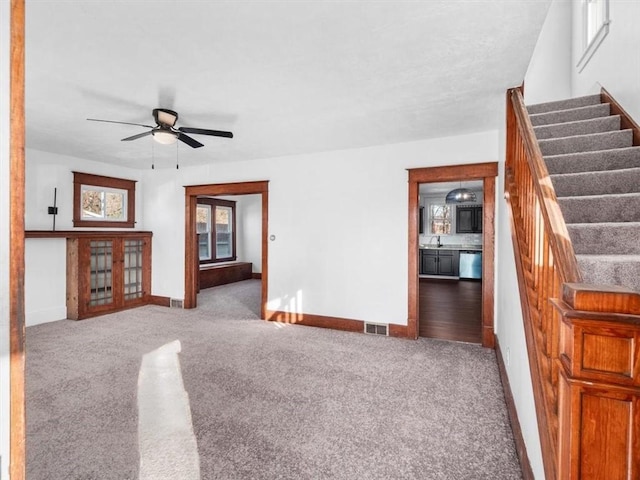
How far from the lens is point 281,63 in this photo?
7.79 feet

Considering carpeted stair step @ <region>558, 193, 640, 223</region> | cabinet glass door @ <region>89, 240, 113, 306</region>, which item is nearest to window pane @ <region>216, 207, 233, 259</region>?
cabinet glass door @ <region>89, 240, 113, 306</region>

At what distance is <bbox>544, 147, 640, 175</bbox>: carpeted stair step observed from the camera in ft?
7.57

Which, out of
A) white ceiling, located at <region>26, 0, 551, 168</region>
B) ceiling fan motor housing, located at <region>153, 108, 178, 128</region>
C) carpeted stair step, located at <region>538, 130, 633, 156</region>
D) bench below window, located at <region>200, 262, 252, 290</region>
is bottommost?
bench below window, located at <region>200, 262, 252, 290</region>

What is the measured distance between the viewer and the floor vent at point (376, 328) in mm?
4306

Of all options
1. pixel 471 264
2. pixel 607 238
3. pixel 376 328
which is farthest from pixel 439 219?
pixel 607 238

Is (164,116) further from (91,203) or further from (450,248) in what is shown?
(450,248)

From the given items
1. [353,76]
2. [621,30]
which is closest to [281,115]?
[353,76]

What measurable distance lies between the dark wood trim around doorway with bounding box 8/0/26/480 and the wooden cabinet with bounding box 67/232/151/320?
5.04 m

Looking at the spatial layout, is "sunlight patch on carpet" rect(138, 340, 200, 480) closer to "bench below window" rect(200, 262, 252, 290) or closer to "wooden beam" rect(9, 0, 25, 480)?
"wooden beam" rect(9, 0, 25, 480)

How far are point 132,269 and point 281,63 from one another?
16.5 ft

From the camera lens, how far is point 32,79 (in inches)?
101

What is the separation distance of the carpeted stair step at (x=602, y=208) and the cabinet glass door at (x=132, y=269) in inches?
241

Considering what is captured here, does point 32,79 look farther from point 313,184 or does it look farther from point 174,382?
point 313,184

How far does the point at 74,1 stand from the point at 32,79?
4.12 feet
